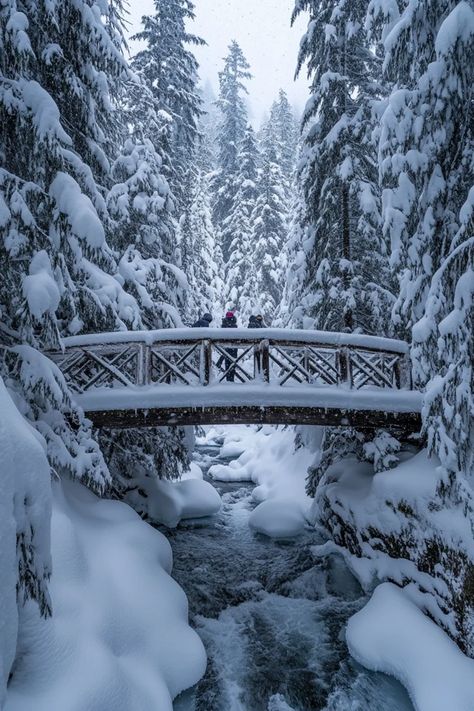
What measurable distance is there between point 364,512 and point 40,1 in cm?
1132

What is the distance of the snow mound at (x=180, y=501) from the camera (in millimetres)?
13547

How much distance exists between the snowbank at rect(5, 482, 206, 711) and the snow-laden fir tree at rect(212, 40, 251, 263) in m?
29.9

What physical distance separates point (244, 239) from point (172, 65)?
16.1m

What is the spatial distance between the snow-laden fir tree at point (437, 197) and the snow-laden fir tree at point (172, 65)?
31.8 ft

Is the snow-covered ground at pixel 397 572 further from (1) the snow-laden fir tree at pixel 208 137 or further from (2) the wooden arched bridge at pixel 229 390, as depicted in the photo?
(1) the snow-laden fir tree at pixel 208 137

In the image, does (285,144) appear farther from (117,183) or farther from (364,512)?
(364,512)

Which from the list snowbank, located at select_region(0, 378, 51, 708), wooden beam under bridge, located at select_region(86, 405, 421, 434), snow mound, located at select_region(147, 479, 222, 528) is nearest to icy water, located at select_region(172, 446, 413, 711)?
snow mound, located at select_region(147, 479, 222, 528)

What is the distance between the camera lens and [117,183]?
13820mm

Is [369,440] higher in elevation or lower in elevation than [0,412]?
lower

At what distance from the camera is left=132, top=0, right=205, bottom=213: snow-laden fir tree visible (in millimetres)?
16094

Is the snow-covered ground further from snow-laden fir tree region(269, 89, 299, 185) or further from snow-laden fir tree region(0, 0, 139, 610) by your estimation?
snow-laden fir tree region(269, 89, 299, 185)

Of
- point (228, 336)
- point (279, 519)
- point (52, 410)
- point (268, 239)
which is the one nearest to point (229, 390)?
point (228, 336)

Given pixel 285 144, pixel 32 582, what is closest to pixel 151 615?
pixel 32 582

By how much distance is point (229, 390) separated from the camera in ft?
29.9
